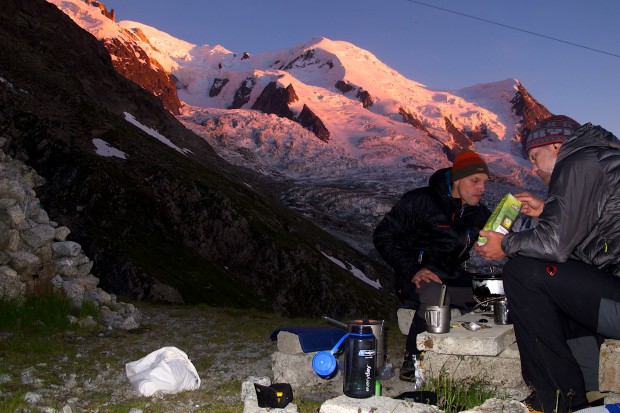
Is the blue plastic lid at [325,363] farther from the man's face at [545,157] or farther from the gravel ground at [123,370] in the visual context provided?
the man's face at [545,157]

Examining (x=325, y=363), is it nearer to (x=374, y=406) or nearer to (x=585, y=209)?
(x=374, y=406)

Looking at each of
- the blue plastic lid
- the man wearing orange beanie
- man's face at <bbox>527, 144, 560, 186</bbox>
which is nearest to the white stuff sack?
the blue plastic lid

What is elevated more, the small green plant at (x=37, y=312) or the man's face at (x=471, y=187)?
the man's face at (x=471, y=187)

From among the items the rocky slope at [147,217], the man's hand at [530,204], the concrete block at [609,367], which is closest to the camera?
the concrete block at [609,367]

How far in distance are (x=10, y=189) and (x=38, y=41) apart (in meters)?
96.9

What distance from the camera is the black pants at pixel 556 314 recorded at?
14.9 feet

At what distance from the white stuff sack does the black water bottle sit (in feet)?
8.93

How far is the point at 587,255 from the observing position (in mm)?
4711

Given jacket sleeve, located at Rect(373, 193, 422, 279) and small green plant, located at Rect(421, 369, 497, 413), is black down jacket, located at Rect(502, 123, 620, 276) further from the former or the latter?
jacket sleeve, located at Rect(373, 193, 422, 279)

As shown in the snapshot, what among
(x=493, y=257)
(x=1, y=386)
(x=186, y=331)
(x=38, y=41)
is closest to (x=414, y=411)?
(x=493, y=257)

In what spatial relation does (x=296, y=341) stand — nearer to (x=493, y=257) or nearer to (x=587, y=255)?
(x=493, y=257)

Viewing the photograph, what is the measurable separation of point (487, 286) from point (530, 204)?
147cm

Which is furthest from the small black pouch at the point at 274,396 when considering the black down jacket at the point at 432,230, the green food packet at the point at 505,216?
the black down jacket at the point at 432,230

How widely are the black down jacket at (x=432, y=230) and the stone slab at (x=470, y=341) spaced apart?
1.28m
